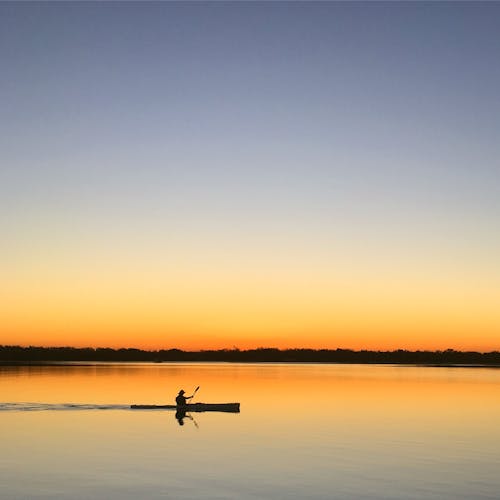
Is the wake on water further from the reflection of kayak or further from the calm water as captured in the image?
the reflection of kayak

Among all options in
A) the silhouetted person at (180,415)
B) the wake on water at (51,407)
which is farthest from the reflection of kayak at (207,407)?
the wake on water at (51,407)

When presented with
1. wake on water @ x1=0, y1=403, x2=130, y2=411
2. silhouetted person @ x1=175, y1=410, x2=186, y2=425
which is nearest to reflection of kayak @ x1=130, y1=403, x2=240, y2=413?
silhouetted person @ x1=175, y1=410, x2=186, y2=425

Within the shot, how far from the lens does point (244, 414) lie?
60531 millimetres

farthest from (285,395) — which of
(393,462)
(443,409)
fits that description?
(393,462)

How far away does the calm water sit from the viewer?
98.5 ft

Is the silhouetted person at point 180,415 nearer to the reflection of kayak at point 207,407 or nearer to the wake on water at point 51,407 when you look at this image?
the reflection of kayak at point 207,407

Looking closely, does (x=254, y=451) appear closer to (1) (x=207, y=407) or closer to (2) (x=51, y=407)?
(1) (x=207, y=407)

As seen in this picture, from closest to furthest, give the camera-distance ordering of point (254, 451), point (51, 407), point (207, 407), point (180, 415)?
point (254, 451)
point (180, 415)
point (207, 407)
point (51, 407)

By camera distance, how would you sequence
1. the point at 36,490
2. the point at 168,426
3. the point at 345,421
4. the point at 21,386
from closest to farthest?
the point at 36,490 < the point at 168,426 < the point at 345,421 < the point at 21,386

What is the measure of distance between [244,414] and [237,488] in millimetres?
30650

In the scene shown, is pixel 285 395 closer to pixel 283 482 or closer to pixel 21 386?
pixel 21 386

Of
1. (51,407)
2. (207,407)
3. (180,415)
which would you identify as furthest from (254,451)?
(51,407)

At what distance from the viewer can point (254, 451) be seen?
40.3 meters

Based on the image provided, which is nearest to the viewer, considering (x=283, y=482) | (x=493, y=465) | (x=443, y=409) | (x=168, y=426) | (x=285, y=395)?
(x=283, y=482)
